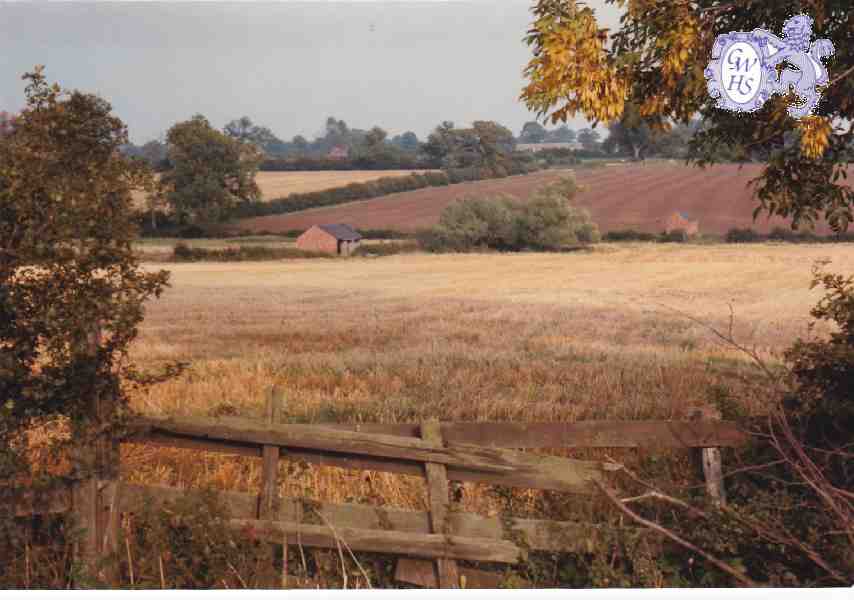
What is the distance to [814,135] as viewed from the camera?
4617 millimetres

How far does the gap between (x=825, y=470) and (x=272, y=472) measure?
318 cm

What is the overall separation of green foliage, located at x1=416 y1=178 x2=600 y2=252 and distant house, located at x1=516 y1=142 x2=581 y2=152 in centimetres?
24

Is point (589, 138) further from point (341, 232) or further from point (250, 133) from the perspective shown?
point (250, 133)

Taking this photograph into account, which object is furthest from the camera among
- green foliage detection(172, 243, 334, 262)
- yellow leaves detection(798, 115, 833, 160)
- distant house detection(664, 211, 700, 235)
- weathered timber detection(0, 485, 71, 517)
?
distant house detection(664, 211, 700, 235)

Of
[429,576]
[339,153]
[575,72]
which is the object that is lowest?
[429,576]

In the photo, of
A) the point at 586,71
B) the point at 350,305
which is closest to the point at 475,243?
the point at 350,305

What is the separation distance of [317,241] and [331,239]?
100mm

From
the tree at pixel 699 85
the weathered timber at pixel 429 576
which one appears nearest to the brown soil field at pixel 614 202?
the tree at pixel 699 85

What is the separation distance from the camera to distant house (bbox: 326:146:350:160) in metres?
5.62

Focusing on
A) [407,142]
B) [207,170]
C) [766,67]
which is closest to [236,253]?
[207,170]

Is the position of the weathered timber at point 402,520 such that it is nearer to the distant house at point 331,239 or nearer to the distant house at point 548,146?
the distant house at point 331,239

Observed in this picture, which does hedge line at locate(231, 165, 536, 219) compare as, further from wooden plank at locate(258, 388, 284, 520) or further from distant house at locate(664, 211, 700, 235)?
wooden plank at locate(258, 388, 284, 520)

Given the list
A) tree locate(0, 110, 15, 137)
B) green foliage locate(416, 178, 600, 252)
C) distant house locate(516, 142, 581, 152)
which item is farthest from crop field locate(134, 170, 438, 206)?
tree locate(0, 110, 15, 137)

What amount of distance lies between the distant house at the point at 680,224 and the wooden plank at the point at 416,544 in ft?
9.68
